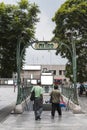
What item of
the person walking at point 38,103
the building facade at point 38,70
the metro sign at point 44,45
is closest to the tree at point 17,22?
the metro sign at point 44,45

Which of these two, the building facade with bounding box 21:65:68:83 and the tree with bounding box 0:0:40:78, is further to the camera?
the building facade with bounding box 21:65:68:83

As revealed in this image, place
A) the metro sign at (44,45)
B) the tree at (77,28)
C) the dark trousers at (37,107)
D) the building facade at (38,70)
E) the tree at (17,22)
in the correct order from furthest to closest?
1. the building facade at (38,70)
2. the tree at (77,28)
3. the metro sign at (44,45)
4. the tree at (17,22)
5. the dark trousers at (37,107)

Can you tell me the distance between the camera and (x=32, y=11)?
2756 cm

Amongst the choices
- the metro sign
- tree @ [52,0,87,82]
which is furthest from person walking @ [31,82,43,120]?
tree @ [52,0,87,82]

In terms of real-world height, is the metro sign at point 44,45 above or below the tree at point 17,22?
below

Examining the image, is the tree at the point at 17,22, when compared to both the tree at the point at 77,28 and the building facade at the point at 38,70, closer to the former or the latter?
the tree at the point at 77,28

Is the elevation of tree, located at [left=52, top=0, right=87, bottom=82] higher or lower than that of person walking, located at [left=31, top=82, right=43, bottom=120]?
higher

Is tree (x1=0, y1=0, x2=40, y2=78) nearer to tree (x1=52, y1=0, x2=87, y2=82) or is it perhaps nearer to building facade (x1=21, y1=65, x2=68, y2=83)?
tree (x1=52, y1=0, x2=87, y2=82)

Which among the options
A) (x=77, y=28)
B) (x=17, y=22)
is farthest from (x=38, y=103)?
(x=77, y=28)

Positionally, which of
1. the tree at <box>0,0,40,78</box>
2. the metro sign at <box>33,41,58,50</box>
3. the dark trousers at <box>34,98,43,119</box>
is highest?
the tree at <box>0,0,40,78</box>

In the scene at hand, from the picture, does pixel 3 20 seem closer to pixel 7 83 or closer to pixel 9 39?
pixel 9 39

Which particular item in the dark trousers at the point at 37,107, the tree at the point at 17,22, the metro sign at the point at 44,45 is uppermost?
the tree at the point at 17,22

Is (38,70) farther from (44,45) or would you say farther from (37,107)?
(37,107)

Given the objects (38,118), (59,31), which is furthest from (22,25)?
(59,31)
